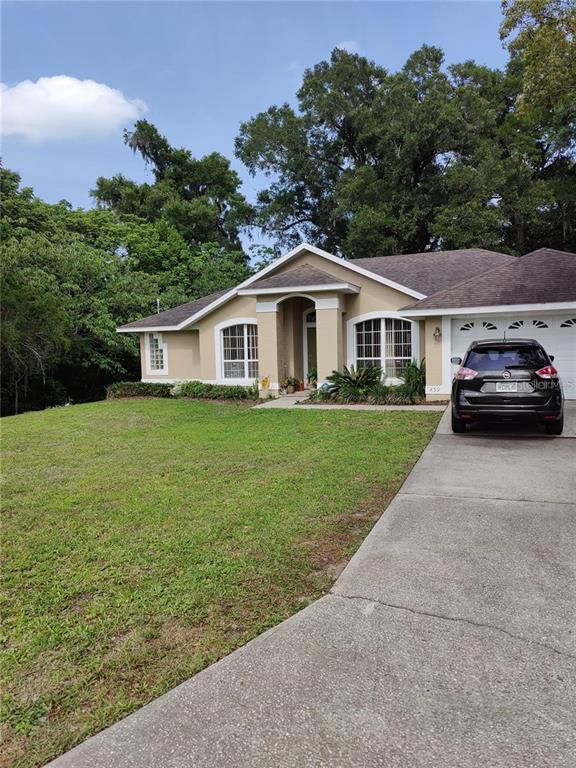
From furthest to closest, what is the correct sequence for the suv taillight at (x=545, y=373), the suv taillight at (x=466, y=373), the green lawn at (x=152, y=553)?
the suv taillight at (x=466, y=373) → the suv taillight at (x=545, y=373) → the green lawn at (x=152, y=553)

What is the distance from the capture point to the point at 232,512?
518 centimetres

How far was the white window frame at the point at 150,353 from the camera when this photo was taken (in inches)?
778

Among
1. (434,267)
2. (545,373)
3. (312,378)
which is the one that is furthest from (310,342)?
(545,373)

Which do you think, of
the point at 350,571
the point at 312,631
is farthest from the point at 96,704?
the point at 350,571

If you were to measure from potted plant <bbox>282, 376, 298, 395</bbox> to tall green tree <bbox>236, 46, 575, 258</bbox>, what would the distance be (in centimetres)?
1501

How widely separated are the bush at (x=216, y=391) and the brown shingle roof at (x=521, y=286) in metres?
5.98

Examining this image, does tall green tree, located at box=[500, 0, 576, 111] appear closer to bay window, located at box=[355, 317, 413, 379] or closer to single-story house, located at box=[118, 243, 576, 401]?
single-story house, located at box=[118, 243, 576, 401]

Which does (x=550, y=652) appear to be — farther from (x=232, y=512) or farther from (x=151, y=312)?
(x=151, y=312)

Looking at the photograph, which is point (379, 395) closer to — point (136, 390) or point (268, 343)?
point (268, 343)

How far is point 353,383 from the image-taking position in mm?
14922

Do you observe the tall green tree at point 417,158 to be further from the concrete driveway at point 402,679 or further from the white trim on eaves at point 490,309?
the concrete driveway at point 402,679

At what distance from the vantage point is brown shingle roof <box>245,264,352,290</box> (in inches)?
629

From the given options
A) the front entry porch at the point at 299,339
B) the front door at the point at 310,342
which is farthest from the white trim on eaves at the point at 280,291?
the front door at the point at 310,342

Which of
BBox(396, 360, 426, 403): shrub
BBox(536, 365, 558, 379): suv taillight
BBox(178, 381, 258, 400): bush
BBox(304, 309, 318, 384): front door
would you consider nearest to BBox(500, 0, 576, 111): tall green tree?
BBox(536, 365, 558, 379): suv taillight
